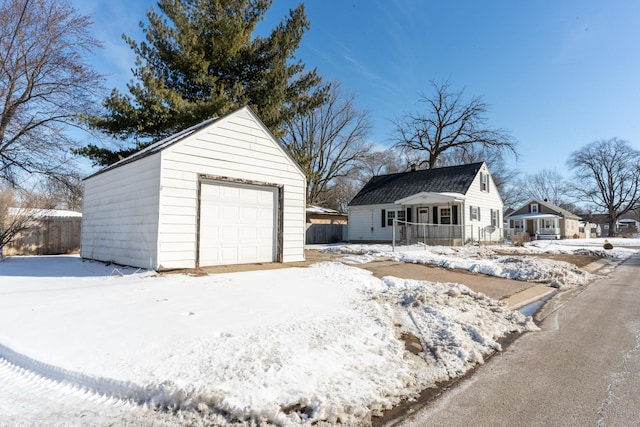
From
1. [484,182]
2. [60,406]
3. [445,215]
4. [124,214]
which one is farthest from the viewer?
[484,182]

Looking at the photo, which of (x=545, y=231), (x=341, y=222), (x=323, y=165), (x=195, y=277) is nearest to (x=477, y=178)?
(x=341, y=222)

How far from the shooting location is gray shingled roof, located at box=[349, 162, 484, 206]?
22438 mm

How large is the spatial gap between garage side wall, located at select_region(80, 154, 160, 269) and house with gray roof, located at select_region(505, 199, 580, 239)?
42205mm

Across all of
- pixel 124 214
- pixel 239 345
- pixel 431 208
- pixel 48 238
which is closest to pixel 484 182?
pixel 431 208

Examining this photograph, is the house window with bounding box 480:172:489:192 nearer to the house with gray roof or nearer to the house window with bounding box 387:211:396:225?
the house window with bounding box 387:211:396:225

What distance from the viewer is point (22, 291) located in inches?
229

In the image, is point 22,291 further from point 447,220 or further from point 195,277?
point 447,220

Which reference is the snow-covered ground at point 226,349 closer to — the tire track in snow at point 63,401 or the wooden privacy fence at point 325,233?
the tire track in snow at point 63,401

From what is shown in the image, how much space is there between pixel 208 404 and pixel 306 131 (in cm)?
3340

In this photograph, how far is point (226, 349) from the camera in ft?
10.9

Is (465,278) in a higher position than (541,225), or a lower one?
lower

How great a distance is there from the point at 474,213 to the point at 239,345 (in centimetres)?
2160

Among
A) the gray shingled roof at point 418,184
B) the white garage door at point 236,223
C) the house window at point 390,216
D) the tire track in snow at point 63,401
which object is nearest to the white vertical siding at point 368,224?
the house window at point 390,216

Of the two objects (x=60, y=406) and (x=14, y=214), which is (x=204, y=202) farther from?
(x=14, y=214)
